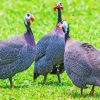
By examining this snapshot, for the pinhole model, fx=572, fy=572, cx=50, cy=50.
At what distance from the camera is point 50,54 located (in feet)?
35.3

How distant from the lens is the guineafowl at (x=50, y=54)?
35.1 feet

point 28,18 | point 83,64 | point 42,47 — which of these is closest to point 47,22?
point 42,47

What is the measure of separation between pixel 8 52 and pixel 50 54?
42.2 inches

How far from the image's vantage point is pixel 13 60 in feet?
32.8

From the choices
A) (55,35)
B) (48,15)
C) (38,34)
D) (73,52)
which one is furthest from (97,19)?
(73,52)

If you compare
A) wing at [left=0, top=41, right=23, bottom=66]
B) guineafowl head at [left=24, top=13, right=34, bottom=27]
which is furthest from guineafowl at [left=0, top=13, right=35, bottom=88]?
guineafowl head at [left=24, top=13, right=34, bottom=27]

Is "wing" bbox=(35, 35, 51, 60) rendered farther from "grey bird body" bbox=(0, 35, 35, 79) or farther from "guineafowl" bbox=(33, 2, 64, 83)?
"grey bird body" bbox=(0, 35, 35, 79)

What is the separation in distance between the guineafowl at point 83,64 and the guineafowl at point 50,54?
108 centimetres

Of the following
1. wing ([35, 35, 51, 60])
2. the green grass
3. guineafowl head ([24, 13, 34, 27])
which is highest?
guineafowl head ([24, 13, 34, 27])

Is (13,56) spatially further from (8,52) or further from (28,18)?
(28,18)

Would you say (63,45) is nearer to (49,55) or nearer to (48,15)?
(49,55)

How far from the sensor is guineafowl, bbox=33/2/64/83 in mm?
10703

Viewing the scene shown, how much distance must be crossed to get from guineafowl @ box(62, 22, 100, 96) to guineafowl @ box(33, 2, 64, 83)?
1.08 metres

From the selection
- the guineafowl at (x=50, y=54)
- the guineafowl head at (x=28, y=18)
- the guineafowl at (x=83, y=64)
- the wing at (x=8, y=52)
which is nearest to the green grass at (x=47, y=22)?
the guineafowl at (x=50, y=54)
